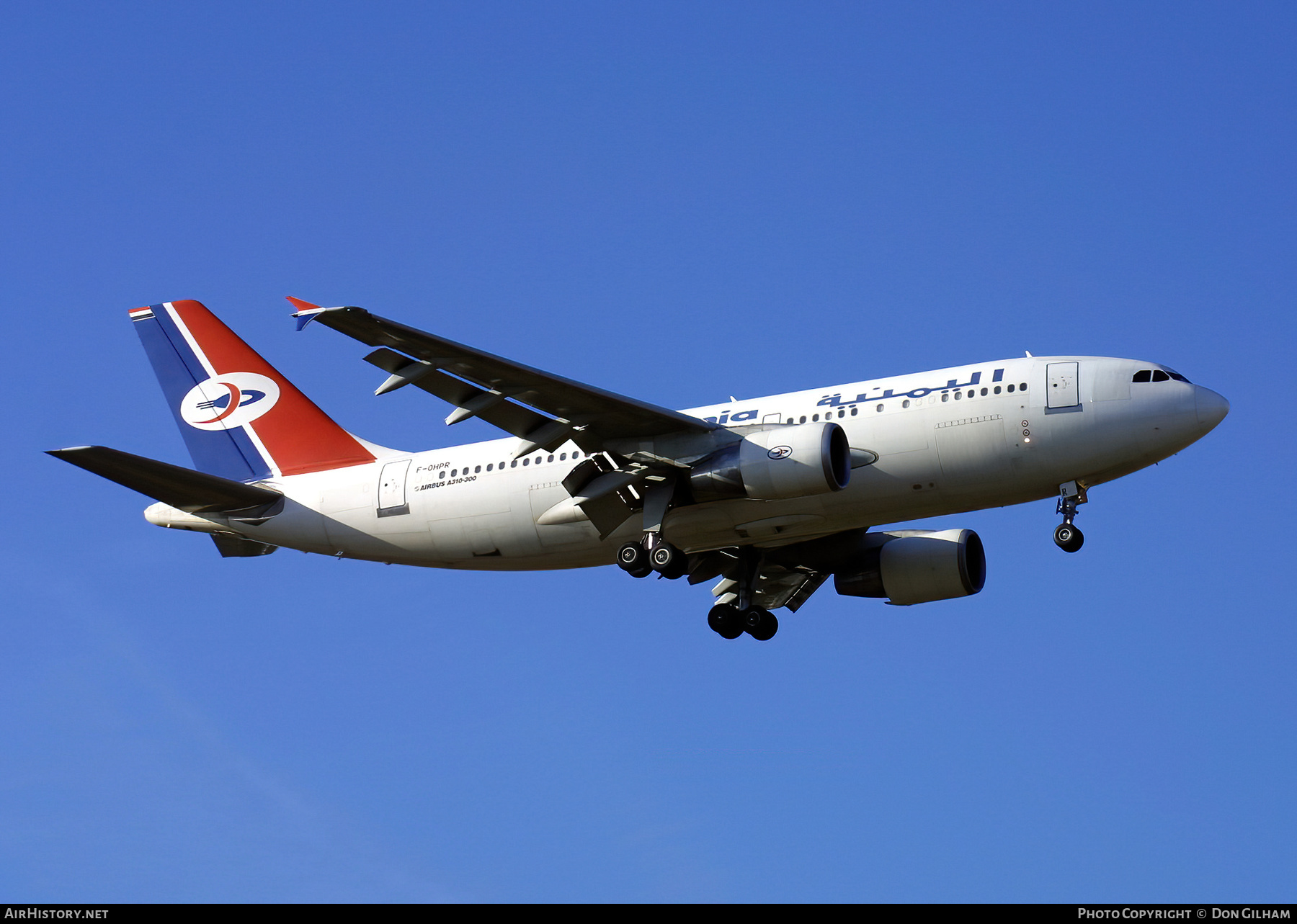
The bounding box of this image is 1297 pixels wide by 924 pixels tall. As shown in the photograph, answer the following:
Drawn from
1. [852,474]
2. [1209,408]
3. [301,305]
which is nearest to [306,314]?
[301,305]

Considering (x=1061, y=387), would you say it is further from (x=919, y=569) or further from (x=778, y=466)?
(x=919, y=569)

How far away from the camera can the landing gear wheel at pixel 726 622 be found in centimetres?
3591

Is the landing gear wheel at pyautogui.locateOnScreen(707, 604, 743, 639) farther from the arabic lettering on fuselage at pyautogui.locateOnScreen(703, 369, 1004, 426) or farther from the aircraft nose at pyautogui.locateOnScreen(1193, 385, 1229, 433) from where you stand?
the aircraft nose at pyautogui.locateOnScreen(1193, 385, 1229, 433)

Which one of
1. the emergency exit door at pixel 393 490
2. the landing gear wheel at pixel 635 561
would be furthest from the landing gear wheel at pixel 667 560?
the emergency exit door at pixel 393 490

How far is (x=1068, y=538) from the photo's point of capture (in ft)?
101

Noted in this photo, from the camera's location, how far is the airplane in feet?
98.8

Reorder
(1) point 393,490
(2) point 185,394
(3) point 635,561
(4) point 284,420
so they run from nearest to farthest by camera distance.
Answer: (3) point 635,561, (1) point 393,490, (4) point 284,420, (2) point 185,394

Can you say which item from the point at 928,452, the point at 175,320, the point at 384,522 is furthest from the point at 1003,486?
the point at 175,320

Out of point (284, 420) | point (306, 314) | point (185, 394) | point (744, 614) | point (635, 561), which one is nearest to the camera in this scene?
point (306, 314)

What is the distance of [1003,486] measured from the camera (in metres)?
30.4

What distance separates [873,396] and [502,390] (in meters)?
7.72

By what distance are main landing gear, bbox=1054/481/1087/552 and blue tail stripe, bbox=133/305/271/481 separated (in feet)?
62.3
